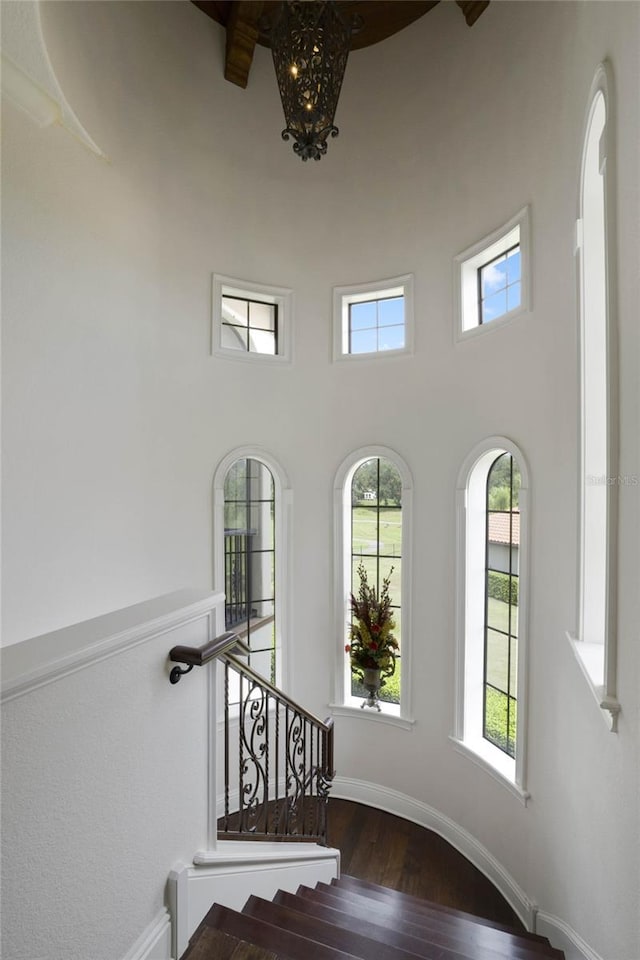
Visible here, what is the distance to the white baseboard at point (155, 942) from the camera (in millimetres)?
1337

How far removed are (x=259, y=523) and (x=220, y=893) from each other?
3.17m

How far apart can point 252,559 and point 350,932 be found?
2970mm

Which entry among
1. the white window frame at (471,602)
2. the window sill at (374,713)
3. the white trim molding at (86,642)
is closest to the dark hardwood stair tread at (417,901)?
the white window frame at (471,602)

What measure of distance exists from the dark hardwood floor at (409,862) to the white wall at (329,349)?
0.95ft

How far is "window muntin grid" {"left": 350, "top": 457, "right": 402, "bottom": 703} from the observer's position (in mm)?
4656

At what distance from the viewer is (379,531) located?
4730 mm

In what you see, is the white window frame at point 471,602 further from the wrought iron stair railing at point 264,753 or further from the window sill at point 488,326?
the wrought iron stair railing at point 264,753

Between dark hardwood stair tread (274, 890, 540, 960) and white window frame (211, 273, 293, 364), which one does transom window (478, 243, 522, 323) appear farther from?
dark hardwood stair tread (274, 890, 540, 960)

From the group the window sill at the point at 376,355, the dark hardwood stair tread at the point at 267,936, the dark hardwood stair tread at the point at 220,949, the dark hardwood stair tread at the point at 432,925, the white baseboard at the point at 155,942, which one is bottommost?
the dark hardwood stair tread at the point at 432,925

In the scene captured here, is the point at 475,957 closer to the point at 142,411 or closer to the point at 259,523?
the point at 259,523

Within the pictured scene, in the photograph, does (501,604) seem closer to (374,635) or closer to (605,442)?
(374,635)

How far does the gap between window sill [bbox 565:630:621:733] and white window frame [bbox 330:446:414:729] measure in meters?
1.88

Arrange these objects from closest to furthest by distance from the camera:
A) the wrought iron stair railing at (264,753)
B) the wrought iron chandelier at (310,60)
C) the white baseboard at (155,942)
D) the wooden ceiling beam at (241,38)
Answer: the white baseboard at (155,942)
the wrought iron stair railing at (264,753)
the wrought iron chandelier at (310,60)
the wooden ceiling beam at (241,38)

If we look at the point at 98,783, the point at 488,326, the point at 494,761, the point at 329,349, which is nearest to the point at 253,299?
the point at 329,349
